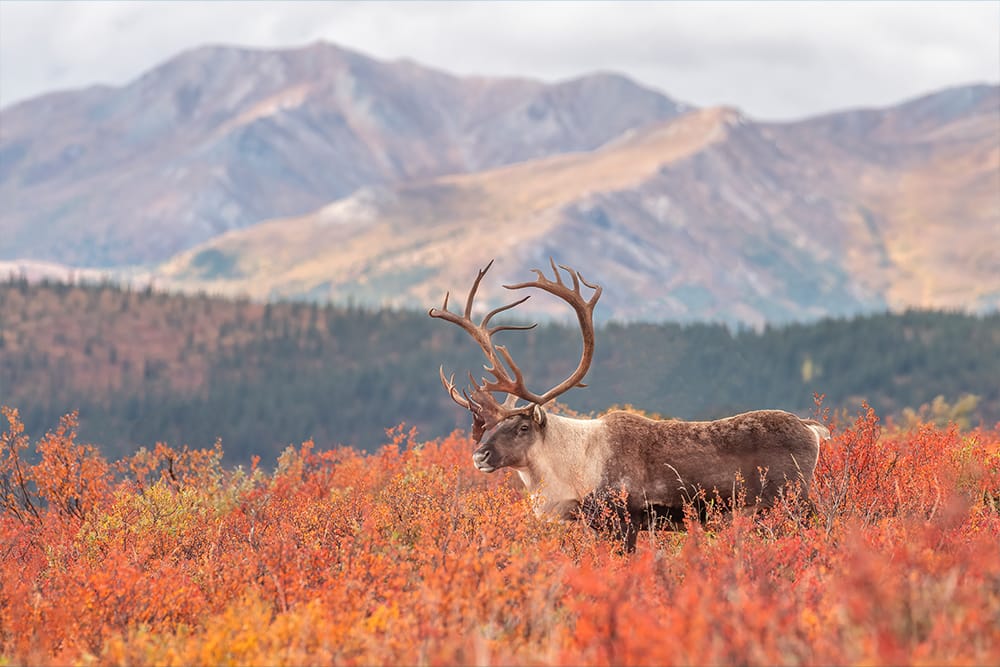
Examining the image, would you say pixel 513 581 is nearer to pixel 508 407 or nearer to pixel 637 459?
pixel 637 459

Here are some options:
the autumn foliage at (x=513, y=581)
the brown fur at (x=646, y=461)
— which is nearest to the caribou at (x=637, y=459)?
the brown fur at (x=646, y=461)

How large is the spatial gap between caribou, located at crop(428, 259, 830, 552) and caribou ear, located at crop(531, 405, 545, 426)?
0.01 meters

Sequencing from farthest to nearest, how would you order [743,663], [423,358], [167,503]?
[423,358]
[167,503]
[743,663]

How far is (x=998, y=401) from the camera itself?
416 ft

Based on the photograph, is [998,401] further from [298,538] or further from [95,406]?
[298,538]

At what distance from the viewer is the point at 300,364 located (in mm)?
155750

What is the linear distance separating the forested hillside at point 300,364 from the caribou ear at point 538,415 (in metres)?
110

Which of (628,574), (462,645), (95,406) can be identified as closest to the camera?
(462,645)

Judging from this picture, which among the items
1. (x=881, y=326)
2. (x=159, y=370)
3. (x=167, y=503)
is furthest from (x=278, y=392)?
(x=167, y=503)

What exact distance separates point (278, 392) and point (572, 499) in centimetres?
13888

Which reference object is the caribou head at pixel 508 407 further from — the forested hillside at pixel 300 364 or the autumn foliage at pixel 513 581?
the forested hillside at pixel 300 364

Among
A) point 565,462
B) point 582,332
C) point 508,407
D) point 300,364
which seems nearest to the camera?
point 565,462

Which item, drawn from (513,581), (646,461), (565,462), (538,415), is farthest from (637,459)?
(513,581)

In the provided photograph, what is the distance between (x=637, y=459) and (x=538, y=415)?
1255 mm
